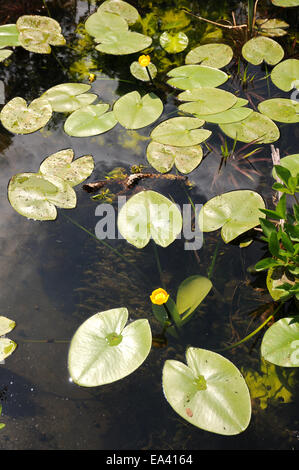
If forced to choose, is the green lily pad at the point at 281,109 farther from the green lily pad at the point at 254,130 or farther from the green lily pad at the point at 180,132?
the green lily pad at the point at 180,132

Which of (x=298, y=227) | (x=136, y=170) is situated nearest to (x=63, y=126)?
(x=136, y=170)

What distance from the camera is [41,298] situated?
157 cm

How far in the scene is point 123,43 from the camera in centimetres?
233

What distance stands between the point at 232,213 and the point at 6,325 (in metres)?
1.01

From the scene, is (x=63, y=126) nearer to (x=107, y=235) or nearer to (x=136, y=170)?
(x=136, y=170)

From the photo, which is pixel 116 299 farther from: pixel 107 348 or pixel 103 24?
pixel 103 24

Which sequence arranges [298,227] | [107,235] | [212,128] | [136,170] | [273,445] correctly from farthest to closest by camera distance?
[212,128]
[136,170]
[107,235]
[298,227]
[273,445]

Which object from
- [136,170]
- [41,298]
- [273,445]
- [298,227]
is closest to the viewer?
[273,445]

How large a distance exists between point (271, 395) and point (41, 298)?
93cm

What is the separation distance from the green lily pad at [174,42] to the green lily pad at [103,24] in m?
0.25

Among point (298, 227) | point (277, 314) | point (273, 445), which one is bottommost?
point (273, 445)

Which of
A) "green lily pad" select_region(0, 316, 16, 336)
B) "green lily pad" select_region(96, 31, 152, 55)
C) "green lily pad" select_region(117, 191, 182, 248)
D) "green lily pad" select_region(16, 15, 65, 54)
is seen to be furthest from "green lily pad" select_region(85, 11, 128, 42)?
"green lily pad" select_region(0, 316, 16, 336)

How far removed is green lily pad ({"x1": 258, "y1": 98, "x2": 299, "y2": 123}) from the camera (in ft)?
6.45

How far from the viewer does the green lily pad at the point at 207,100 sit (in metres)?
2.01
